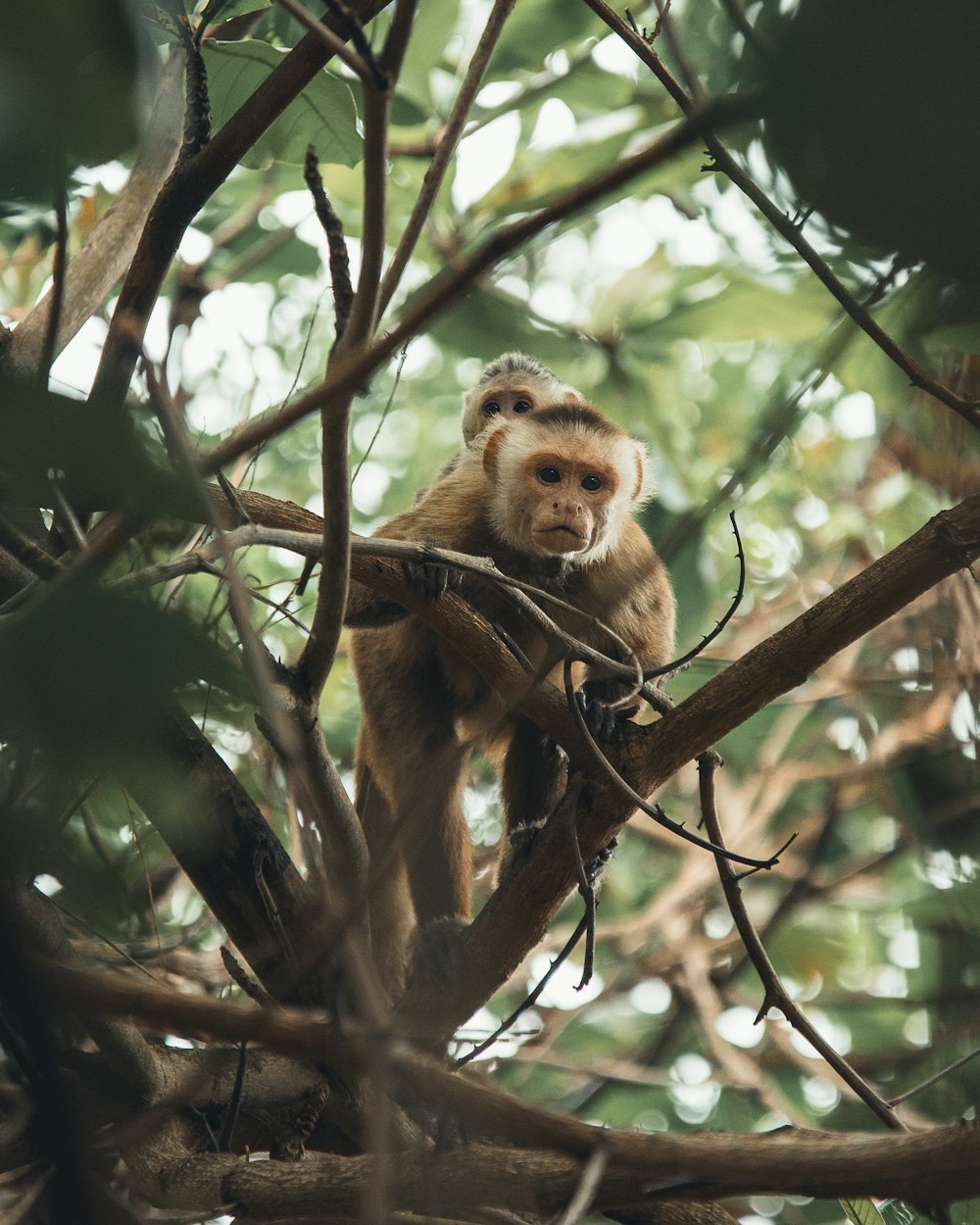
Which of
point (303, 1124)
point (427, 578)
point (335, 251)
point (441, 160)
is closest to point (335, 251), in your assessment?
point (335, 251)

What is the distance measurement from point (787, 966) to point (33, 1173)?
18.1 feet

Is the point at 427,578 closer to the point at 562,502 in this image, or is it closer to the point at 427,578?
the point at 427,578

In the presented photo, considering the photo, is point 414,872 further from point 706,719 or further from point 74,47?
point 74,47

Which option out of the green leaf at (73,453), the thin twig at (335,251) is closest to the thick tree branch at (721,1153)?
the green leaf at (73,453)

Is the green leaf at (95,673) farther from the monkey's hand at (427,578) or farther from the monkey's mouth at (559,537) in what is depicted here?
the monkey's mouth at (559,537)

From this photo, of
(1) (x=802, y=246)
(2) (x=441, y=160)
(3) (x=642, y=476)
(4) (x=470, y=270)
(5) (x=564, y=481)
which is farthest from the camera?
(3) (x=642, y=476)

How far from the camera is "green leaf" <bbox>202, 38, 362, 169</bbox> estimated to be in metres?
3.28

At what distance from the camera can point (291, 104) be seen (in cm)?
327

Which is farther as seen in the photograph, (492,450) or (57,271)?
(492,450)

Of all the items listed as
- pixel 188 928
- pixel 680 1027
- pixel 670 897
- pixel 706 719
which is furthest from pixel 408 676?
pixel 680 1027

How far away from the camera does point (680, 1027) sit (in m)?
6.75

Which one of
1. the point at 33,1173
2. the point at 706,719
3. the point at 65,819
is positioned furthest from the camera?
the point at 706,719

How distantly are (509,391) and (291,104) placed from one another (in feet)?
11.6

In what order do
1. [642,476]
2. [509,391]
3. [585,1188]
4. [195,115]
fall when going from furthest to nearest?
[509,391]
[642,476]
[195,115]
[585,1188]
